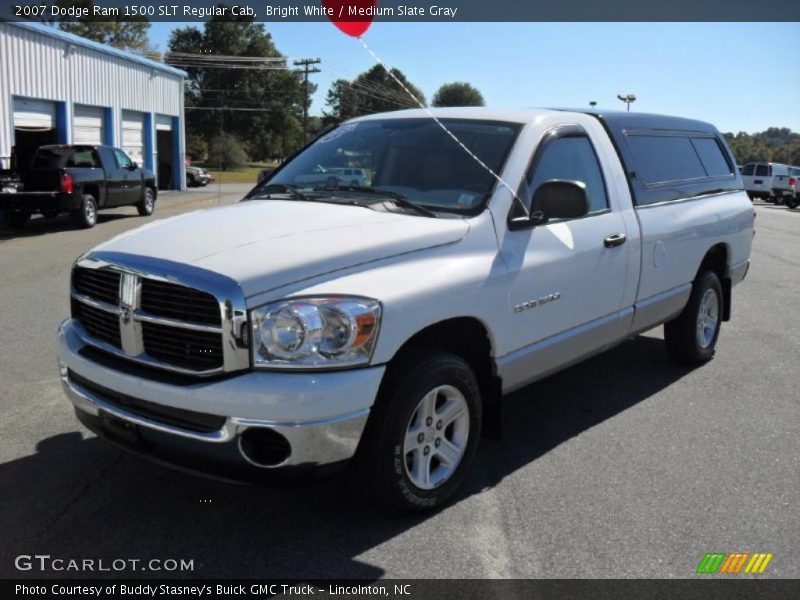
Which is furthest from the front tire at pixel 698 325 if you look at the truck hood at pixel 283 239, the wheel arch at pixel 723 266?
the truck hood at pixel 283 239

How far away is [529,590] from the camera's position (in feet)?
10.3

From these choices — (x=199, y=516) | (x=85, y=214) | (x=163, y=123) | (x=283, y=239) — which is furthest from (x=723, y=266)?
(x=163, y=123)

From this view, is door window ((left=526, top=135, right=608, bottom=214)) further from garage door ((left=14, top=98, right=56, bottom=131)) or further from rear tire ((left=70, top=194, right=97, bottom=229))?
A: garage door ((left=14, top=98, right=56, bottom=131))

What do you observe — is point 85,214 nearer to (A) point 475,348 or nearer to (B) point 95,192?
(B) point 95,192

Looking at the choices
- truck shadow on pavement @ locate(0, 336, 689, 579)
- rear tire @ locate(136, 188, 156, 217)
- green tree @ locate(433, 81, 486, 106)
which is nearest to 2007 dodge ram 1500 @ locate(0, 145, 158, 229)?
rear tire @ locate(136, 188, 156, 217)

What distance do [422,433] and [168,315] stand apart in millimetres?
1243

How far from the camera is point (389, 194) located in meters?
4.30

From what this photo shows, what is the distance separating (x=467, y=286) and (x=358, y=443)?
2.96 feet

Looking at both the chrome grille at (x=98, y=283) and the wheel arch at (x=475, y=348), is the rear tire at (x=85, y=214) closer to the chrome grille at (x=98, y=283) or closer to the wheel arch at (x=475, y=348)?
the chrome grille at (x=98, y=283)

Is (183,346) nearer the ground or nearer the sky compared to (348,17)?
nearer the ground

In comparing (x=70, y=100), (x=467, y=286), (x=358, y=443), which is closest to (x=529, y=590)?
(x=358, y=443)

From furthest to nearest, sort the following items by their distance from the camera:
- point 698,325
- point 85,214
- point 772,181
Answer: point 772,181 < point 85,214 < point 698,325

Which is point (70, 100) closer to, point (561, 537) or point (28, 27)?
point (28, 27)

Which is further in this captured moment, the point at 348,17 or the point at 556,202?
the point at 348,17
